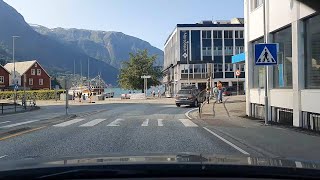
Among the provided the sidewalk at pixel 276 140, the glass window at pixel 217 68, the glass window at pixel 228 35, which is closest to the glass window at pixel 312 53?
the sidewalk at pixel 276 140

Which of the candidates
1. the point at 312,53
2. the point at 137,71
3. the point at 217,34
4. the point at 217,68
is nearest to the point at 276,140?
the point at 312,53

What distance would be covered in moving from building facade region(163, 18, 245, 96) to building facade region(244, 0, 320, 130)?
66731mm

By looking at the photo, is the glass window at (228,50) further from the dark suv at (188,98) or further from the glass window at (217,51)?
the dark suv at (188,98)

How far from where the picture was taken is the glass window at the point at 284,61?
19.0m

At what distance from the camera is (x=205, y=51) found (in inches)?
3671

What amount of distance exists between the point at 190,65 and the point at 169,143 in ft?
254

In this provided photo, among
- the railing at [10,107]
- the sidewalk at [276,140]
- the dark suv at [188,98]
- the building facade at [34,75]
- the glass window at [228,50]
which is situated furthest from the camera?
the building facade at [34,75]

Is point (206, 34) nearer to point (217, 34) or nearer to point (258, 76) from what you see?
point (217, 34)

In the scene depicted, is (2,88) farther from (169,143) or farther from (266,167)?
(266,167)

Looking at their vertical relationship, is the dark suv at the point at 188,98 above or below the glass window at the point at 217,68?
below

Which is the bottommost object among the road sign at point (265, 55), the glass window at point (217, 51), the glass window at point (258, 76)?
the glass window at point (258, 76)

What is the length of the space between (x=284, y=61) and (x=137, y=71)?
64994 mm

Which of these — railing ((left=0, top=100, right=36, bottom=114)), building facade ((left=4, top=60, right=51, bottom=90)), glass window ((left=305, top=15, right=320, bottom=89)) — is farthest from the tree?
glass window ((left=305, top=15, right=320, bottom=89))

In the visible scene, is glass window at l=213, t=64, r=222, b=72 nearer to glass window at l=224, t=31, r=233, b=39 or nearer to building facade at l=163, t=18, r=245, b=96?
building facade at l=163, t=18, r=245, b=96
